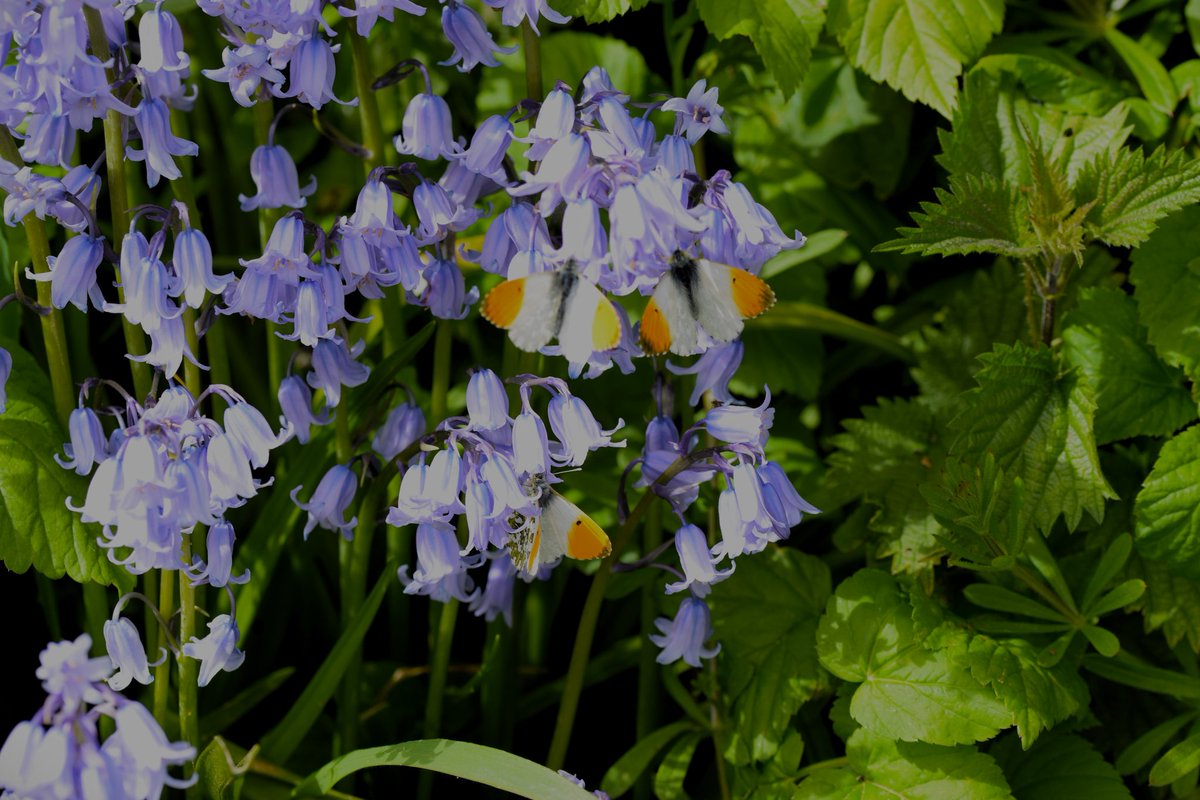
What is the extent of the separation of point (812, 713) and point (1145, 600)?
0.76 m

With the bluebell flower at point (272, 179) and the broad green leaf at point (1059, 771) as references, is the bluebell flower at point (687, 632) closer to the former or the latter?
the broad green leaf at point (1059, 771)

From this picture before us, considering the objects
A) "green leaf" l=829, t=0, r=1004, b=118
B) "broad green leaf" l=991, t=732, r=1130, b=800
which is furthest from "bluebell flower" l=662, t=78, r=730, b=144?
"broad green leaf" l=991, t=732, r=1130, b=800

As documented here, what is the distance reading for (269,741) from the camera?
2.53 metres

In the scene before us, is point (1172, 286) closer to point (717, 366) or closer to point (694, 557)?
point (717, 366)

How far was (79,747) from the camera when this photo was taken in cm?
156

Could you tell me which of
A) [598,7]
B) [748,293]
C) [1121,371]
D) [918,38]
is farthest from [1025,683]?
[598,7]

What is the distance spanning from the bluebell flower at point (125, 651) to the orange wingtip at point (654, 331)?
3.23 ft

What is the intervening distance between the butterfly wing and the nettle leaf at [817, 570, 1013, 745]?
3.28 ft

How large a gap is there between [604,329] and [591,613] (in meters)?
0.82

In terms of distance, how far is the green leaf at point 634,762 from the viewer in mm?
Result: 2602

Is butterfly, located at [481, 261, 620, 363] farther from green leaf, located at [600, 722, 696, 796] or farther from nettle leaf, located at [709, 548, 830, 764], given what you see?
green leaf, located at [600, 722, 696, 796]

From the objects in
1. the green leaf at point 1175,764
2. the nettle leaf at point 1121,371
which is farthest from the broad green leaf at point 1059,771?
the nettle leaf at point 1121,371

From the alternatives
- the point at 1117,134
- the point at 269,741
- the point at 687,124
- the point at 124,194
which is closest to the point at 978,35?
the point at 1117,134

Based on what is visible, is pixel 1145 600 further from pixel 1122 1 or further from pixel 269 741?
pixel 269 741
